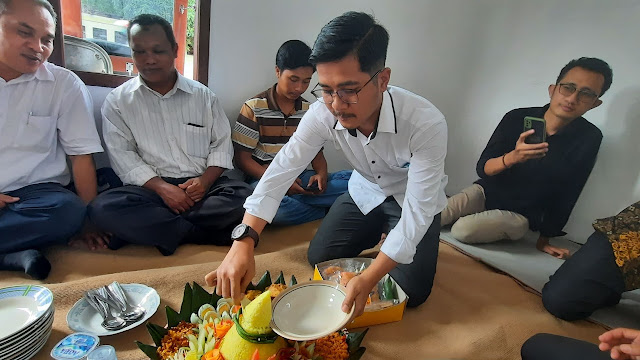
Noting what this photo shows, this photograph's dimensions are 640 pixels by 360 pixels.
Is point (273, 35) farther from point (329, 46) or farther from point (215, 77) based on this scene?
point (329, 46)

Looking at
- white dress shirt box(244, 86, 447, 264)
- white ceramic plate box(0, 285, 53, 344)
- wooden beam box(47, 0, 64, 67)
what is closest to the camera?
white ceramic plate box(0, 285, 53, 344)

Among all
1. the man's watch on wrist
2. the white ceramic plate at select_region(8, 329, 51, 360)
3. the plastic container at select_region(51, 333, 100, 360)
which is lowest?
the white ceramic plate at select_region(8, 329, 51, 360)

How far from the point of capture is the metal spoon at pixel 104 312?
1.02 m

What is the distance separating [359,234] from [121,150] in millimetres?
1019

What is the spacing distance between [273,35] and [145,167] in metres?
0.94

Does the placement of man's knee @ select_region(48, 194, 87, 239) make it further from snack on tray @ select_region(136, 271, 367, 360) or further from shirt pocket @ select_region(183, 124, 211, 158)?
snack on tray @ select_region(136, 271, 367, 360)

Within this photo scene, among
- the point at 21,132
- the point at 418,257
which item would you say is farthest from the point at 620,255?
the point at 21,132

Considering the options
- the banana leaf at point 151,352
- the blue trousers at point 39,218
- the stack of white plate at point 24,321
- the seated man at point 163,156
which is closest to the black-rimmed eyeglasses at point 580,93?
the seated man at point 163,156

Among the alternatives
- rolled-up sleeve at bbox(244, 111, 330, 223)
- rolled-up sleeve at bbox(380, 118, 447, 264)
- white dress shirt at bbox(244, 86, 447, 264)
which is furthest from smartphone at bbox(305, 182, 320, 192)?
rolled-up sleeve at bbox(380, 118, 447, 264)

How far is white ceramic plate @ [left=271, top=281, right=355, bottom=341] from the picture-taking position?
2.52 ft

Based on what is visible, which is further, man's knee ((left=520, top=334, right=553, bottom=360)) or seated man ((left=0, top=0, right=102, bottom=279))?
seated man ((left=0, top=0, right=102, bottom=279))

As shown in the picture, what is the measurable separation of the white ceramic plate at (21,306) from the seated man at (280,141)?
38.1 inches

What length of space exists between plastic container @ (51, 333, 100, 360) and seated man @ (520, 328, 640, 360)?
1.02m

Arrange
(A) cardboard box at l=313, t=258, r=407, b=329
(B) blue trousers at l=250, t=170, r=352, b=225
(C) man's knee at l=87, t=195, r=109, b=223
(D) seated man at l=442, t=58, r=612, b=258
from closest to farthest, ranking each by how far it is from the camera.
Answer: (A) cardboard box at l=313, t=258, r=407, b=329, (D) seated man at l=442, t=58, r=612, b=258, (C) man's knee at l=87, t=195, r=109, b=223, (B) blue trousers at l=250, t=170, r=352, b=225
